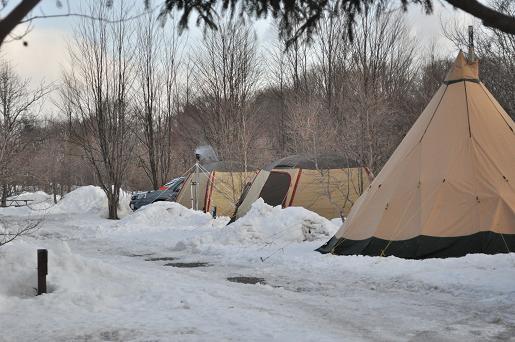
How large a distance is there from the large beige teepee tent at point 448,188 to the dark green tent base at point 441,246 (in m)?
0.02

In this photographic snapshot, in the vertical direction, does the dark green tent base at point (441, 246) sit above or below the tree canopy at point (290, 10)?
below

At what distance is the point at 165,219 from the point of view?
20.6 m

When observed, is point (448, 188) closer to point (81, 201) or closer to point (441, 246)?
point (441, 246)

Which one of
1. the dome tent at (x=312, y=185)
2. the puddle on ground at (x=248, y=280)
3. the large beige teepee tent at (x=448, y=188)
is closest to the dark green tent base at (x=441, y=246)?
the large beige teepee tent at (x=448, y=188)

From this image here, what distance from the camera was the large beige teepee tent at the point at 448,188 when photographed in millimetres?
10000

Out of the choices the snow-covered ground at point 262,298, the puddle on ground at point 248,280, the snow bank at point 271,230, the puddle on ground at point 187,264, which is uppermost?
the snow bank at point 271,230

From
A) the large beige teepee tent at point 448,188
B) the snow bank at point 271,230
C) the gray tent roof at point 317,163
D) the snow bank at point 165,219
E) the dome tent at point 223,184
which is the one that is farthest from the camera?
the dome tent at point 223,184

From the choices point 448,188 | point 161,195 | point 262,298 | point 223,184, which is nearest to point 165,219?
point 223,184

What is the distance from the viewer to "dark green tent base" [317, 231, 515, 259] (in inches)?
383

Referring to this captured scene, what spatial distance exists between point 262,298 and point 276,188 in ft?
33.7

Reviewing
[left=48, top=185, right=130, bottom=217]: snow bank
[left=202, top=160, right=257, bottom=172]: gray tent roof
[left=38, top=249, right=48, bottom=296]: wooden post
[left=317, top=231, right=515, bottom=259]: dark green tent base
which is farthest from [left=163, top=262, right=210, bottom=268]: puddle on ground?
[left=48, top=185, right=130, bottom=217]: snow bank

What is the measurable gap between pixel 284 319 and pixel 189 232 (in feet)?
37.0

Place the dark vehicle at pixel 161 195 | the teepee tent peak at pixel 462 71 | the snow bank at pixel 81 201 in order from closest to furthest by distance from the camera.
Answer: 1. the teepee tent peak at pixel 462 71
2. the dark vehicle at pixel 161 195
3. the snow bank at pixel 81 201

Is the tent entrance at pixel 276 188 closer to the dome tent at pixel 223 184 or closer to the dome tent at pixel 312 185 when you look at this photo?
the dome tent at pixel 312 185
